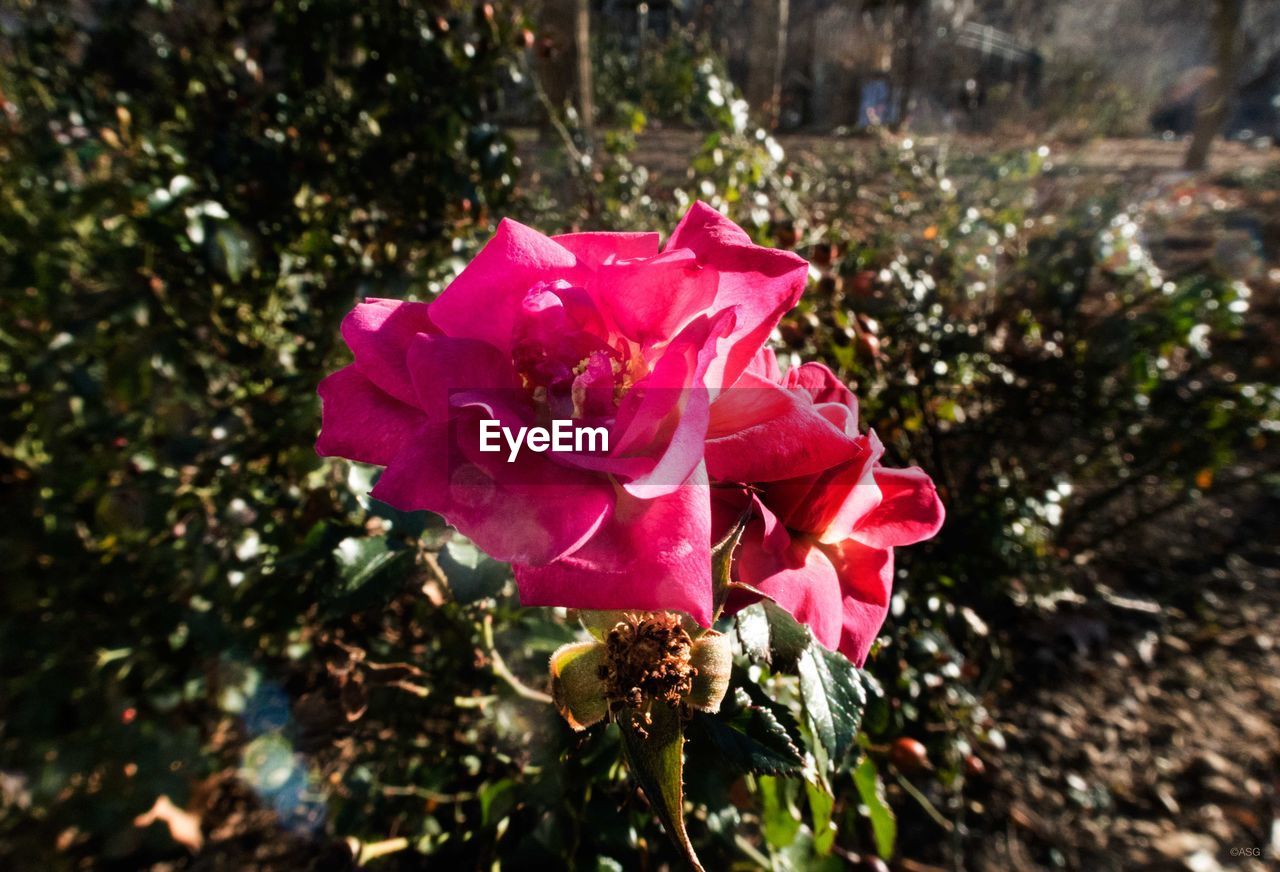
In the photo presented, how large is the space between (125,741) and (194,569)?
331mm

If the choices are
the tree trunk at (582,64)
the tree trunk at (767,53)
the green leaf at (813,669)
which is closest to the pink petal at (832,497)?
the green leaf at (813,669)

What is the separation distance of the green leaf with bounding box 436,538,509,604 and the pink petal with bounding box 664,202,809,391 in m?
0.38

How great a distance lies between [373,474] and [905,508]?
0.60 meters

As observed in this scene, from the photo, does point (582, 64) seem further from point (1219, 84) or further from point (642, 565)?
point (1219, 84)

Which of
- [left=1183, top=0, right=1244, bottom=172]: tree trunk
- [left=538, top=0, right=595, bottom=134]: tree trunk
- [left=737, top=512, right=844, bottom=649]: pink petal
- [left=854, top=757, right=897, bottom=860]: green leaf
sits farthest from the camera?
[left=1183, top=0, right=1244, bottom=172]: tree trunk

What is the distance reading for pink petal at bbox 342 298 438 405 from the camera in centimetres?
38

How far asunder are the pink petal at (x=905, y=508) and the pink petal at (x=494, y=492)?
0.76 ft

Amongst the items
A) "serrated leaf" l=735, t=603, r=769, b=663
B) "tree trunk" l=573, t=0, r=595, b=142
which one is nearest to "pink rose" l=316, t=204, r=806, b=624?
"serrated leaf" l=735, t=603, r=769, b=663

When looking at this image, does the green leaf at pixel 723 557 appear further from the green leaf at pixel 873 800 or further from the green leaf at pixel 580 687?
the green leaf at pixel 873 800

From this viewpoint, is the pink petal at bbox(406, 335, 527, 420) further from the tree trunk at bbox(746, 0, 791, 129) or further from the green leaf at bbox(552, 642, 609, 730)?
the tree trunk at bbox(746, 0, 791, 129)

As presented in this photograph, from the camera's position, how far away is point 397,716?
4.20ft

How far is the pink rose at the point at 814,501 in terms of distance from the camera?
0.40 metres

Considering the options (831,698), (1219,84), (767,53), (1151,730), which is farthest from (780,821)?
(1219,84)

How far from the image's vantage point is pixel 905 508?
1.59 ft
